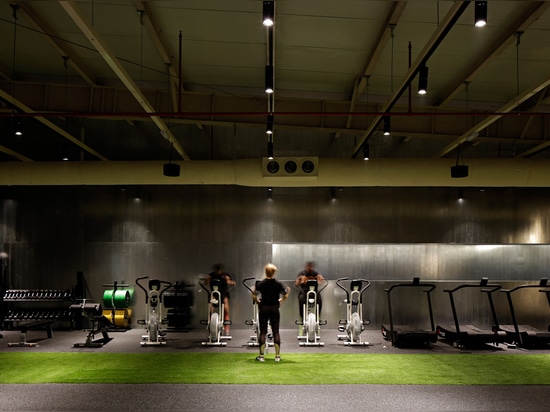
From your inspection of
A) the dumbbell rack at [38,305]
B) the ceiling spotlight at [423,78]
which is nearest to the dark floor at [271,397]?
the ceiling spotlight at [423,78]

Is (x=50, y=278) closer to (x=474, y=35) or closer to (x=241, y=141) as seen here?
(x=241, y=141)

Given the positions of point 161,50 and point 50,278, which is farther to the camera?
point 50,278

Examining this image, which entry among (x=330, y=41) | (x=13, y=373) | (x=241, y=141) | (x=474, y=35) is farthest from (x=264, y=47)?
(x=13, y=373)

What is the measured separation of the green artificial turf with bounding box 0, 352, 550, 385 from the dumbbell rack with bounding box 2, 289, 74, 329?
2.78 meters

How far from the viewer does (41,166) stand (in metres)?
10.1

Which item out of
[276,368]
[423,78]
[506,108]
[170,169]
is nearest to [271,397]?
[276,368]

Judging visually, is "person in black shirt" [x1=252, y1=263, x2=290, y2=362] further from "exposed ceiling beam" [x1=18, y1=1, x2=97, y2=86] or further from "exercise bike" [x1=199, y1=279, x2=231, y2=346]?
"exposed ceiling beam" [x1=18, y1=1, x2=97, y2=86]

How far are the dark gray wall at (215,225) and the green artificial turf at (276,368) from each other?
3716 millimetres

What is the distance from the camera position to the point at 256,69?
348 inches

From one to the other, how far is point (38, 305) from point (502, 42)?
10888 mm

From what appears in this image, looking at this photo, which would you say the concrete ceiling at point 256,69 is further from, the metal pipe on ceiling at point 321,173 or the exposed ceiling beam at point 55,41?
the metal pipe on ceiling at point 321,173

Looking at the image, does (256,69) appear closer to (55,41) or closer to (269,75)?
(269,75)

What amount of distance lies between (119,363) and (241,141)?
20.7 feet

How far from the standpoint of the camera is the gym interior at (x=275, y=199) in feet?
21.8
